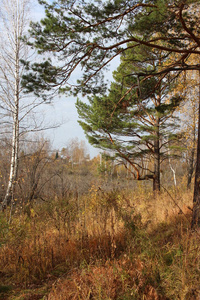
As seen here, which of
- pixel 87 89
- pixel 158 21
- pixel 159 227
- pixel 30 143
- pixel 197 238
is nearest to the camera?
pixel 197 238

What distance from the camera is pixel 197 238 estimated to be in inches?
124

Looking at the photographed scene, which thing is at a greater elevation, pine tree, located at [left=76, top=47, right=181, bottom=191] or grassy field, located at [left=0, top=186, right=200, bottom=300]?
pine tree, located at [left=76, top=47, right=181, bottom=191]

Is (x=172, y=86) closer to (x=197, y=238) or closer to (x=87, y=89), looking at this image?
(x=87, y=89)

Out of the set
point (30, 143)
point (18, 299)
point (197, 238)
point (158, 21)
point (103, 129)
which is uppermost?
point (158, 21)

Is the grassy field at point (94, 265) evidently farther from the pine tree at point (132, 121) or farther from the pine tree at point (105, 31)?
the pine tree at point (132, 121)

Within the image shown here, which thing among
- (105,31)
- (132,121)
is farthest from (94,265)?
(132,121)

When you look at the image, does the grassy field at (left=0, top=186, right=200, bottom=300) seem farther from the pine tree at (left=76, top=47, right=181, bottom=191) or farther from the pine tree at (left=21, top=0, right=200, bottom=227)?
the pine tree at (left=76, top=47, right=181, bottom=191)

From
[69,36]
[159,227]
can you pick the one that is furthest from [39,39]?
[159,227]

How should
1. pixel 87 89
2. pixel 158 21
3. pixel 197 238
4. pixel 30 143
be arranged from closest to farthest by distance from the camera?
pixel 197 238, pixel 158 21, pixel 87 89, pixel 30 143

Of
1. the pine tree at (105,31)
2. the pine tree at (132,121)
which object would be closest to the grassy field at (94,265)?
the pine tree at (105,31)

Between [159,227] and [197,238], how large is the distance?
210cm

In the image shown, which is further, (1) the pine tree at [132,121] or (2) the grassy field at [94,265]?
(1) the pine tree at [132,121]

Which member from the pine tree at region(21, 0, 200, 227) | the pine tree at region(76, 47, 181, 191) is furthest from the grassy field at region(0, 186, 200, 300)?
the pine tree at region(76, 47, 181, 191)

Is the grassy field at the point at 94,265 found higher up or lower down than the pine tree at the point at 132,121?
lower down
